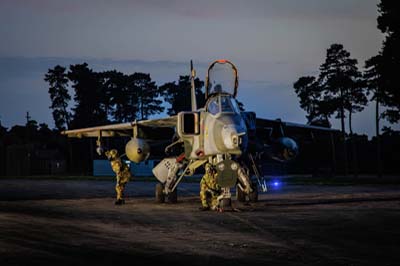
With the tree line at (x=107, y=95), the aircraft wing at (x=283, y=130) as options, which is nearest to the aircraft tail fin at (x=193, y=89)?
the aircraft wing at (x=283, y=130)

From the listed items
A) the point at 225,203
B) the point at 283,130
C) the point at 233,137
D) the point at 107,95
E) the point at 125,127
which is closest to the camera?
the point at 233,137

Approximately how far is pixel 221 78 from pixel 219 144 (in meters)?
2.78

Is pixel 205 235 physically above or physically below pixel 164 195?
below

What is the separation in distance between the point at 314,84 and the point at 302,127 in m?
41.4

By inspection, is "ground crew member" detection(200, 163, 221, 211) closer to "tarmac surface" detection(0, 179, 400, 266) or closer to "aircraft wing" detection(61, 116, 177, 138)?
A: "tarmac surface" detection(0, 179, 400, 266)

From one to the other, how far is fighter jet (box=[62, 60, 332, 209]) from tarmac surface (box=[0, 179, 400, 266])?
1.41 metres

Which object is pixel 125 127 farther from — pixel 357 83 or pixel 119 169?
pixel 357 83

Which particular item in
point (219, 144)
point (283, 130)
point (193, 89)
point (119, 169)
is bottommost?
point (119, 169)

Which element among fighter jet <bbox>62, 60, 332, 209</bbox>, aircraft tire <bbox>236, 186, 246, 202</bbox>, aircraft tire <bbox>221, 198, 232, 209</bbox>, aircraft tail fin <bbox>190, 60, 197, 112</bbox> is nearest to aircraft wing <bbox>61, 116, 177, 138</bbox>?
fighter jet <bbox>62, 60, 332, 209</bbox>

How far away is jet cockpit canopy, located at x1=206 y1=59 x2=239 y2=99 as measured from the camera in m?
21.3

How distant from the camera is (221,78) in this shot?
21422mm

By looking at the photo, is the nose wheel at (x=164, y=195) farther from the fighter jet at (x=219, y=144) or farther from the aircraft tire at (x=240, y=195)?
the aircraft tire at (x=240, y=195)

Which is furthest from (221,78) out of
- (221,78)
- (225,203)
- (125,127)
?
(125,127)

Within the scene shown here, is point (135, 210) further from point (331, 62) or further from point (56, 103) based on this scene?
point (56, 103)
